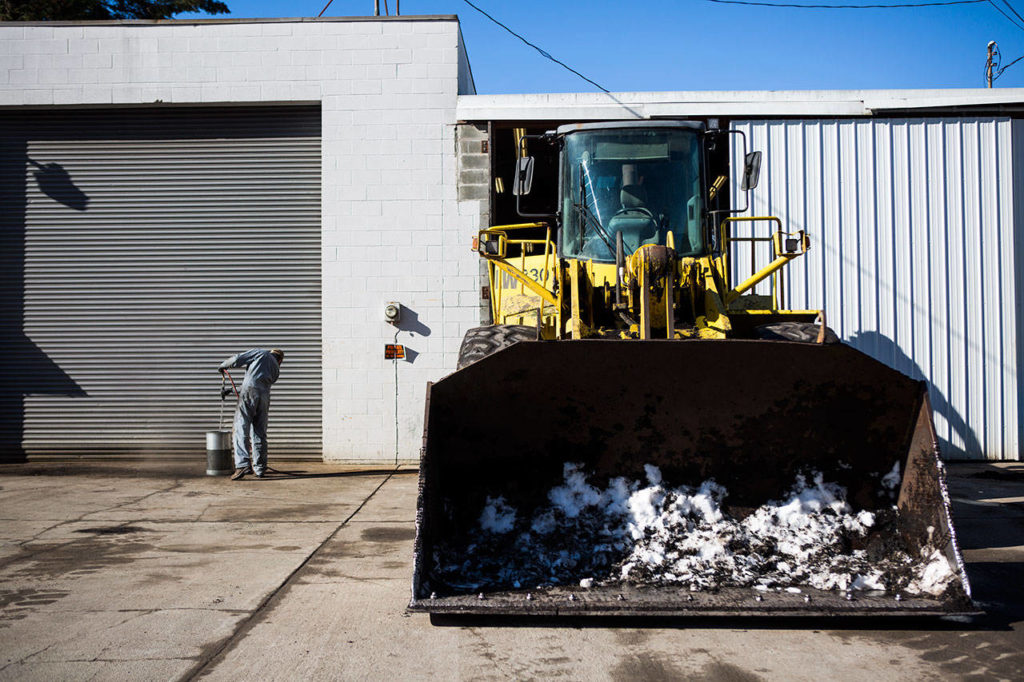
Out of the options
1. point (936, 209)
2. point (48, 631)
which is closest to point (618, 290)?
point (48, 631)

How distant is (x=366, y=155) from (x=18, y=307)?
5495 millimetres

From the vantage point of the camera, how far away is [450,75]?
1123 centimetres

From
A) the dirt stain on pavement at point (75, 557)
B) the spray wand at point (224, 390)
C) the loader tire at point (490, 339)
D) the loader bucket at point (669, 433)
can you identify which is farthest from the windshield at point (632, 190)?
the spray wand at point (224, 390)

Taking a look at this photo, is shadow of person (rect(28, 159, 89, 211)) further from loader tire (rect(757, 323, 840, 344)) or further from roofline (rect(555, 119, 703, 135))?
loader tire (rect(757, 323, 840, 344))

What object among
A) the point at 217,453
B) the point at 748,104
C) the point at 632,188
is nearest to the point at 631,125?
the point at 632,188

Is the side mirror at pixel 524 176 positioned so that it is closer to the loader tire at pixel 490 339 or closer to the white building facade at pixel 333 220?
the loader tire at pixel 490 339

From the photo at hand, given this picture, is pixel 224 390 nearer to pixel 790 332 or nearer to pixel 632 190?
pixel 632 190

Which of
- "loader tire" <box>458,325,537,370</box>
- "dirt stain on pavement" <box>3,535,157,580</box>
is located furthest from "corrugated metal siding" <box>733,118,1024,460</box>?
"dirt stain on pavement" <box>3,535,157,580</box>

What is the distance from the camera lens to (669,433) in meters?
4.97

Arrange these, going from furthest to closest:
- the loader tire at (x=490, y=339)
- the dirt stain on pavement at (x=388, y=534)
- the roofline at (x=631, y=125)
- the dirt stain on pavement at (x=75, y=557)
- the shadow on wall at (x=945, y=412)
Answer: the shadow on wall at (x=945, y=412)
the roofline at (x=631, y=125)
the dirt stain on pavement at (x=388, y=534)
the loader tire at (x=490, y=339)
the dirt stain on pavement at (x=75, y=557)

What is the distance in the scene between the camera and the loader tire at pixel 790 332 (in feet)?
22.6

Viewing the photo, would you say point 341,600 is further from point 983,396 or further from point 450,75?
point 983,396

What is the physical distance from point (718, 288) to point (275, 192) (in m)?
7.33

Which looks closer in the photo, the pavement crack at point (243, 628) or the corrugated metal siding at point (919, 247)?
the pavement crack at point (243, 628)
